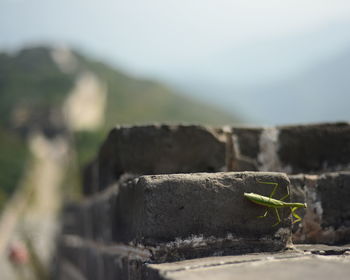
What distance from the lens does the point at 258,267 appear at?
2.40 m

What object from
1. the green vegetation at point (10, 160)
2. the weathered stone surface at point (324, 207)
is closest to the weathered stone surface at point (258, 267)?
the weathered stone surface at point (324, 207)

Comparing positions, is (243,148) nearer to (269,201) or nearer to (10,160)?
(269,201)

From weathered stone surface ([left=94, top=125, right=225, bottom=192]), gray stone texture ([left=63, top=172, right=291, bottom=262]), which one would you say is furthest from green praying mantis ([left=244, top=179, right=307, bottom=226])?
weathered stone surface ([left=94, top=125, right=225, bottom=192])

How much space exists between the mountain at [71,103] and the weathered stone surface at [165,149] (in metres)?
30.6

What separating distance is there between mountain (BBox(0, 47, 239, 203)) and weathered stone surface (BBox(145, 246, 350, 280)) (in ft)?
104

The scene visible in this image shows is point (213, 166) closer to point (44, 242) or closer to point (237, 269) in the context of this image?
point (237, 269)

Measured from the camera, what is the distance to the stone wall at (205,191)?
272 cm

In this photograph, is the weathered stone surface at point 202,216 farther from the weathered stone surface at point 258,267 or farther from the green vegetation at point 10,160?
the green vegetation at point 10,160

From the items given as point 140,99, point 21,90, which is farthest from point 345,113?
point 21,90

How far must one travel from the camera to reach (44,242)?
16.2 metres

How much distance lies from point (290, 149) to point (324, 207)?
2.01 ft

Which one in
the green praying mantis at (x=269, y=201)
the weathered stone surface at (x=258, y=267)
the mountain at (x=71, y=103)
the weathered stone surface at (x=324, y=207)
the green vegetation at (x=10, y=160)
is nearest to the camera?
the weathered stone surface at (x=258, y=267)

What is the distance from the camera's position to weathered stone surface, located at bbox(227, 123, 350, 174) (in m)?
3.83

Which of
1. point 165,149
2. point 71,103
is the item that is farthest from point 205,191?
point 71,103
